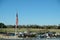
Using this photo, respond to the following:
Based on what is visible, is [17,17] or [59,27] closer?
[17,17]

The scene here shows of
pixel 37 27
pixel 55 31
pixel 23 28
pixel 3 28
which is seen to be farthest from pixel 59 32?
pixel 3 28

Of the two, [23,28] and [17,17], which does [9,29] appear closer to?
[23,28]

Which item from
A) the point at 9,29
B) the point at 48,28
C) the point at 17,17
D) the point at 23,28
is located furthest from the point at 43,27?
the point at 17,17

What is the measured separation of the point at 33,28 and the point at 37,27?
837 millimetres

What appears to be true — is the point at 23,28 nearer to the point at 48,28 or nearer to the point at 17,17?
the point at 48,28

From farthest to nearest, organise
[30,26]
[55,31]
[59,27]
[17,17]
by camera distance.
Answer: [30,26] < [59,27] < [55,31] < [17,17]

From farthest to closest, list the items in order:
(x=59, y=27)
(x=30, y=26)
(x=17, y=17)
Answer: (x=30, y=26) → (x=59, y=27) → (x=17, y=17)

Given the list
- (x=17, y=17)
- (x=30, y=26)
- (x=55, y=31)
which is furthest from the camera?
(x=30, y=26)

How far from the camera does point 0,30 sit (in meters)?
35.7

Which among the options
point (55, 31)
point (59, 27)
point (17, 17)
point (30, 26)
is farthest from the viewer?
point (30, 26)

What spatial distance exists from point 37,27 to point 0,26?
23.3 ft

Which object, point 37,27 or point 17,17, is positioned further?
point 37,27

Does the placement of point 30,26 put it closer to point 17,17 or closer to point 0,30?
point 0,30

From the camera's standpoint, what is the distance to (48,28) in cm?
3984
